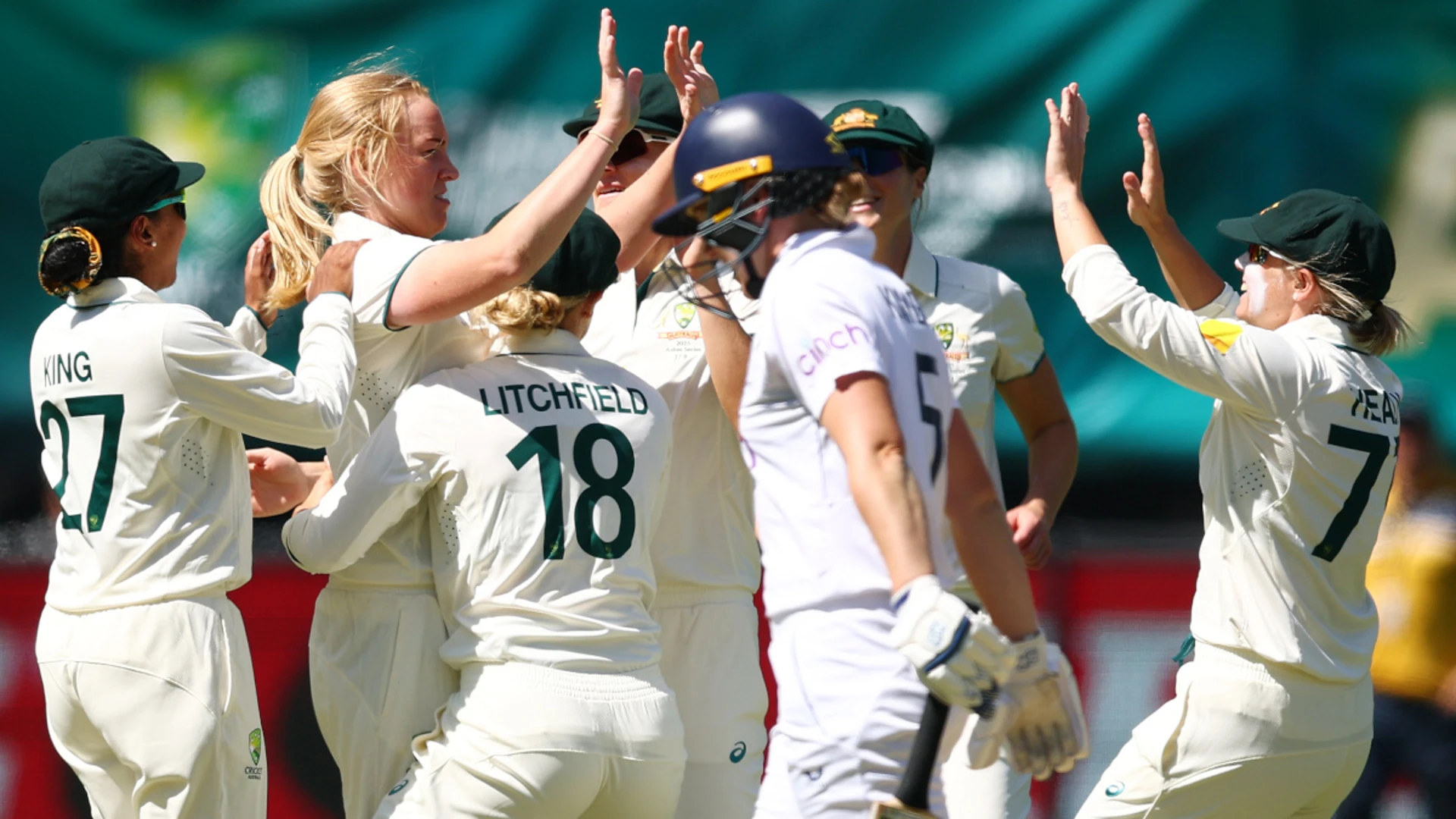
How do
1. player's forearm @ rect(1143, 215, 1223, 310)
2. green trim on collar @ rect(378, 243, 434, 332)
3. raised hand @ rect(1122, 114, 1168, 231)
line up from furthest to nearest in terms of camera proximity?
1. player's forearm @ rect(1143, 215, 1223, 310)
2. raised hand @ rect(1122, 114, 1168, 231)
3. green trim on collar @ rect(378, 243, 434, 332)

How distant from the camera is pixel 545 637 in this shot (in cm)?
322

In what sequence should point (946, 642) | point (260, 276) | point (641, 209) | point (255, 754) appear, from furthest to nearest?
point (260, 276), point (641, 209), point (255, 754), point (946, 642)

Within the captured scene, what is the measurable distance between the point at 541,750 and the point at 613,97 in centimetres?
137

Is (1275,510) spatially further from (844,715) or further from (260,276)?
(260,276)

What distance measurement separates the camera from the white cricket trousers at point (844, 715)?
245cm

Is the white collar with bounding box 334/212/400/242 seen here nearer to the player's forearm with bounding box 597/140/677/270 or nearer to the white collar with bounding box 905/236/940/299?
the player's forearm with bounding box 597/140/677/270

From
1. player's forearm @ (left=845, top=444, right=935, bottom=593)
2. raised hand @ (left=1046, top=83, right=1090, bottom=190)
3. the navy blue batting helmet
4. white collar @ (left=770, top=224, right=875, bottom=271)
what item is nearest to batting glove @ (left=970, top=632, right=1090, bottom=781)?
player's forearm @ (left=845, top=444, right=935, bottom=593)

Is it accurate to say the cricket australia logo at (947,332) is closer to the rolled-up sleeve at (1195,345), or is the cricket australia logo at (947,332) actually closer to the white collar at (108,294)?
the rolled-up sleeve at (1195,345)

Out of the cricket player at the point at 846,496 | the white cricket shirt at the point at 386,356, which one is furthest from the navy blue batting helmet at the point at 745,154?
the white cricket shirt at the point at 386,356

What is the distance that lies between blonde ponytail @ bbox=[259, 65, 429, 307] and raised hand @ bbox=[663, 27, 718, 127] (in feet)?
1.93

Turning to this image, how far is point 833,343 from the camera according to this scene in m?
2.44

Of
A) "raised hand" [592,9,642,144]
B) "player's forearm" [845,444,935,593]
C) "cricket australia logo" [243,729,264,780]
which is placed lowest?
"cricket australia logo" [243,729,264,780]

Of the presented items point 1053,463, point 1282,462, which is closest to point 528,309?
point 1053,463

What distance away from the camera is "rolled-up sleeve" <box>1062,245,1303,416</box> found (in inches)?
144
